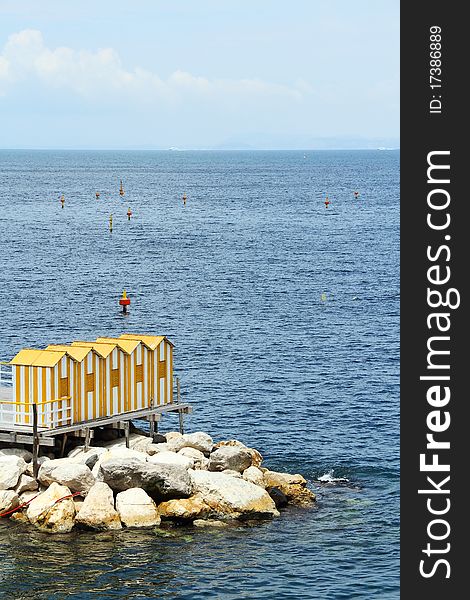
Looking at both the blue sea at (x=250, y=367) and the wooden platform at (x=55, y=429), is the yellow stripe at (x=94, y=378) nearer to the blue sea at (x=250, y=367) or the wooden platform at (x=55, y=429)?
the wooden platform at (x=55, y=429)

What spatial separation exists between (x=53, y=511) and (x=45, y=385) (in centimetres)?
667

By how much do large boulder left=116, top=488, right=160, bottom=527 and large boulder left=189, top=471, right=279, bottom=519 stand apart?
6.77 feet

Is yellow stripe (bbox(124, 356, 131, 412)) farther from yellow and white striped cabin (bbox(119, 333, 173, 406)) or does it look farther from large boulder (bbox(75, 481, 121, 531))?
large boulder (bbox(75, 481, 121, 531))

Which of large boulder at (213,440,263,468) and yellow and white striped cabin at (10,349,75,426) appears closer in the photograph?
yellow and white striped cabin at (10,349,75,426)

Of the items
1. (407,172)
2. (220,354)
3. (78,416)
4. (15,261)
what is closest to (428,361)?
(407,172)

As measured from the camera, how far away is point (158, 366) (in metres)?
57.2

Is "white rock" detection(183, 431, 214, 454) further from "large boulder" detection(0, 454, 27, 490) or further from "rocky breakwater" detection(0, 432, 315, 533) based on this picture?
"large boulder" detection(0, 454, 27, 490)

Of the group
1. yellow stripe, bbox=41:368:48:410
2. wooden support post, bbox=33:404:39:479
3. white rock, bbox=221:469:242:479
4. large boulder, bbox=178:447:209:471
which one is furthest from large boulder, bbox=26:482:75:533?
white rock, bbox=221:469:242:479

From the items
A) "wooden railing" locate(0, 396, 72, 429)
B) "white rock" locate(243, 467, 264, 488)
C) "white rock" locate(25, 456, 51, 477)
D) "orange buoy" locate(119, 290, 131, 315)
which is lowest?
"white rock" locate(243, 467, 264, 488)

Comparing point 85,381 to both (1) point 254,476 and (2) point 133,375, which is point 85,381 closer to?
(2) point 133,375

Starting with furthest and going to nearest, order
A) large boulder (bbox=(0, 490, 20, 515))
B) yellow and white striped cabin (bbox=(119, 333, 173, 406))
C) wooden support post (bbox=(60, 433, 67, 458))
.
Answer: yellow and white striped cabin (bbox=(119, 333, 173, 406))
wooden support post (bbox=(60, 433, 67, 458))
large boulder (bbox=(0, 490, 20, 515))

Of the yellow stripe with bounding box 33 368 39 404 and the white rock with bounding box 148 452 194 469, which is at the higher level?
the yellow stripe with bounding box 33 368 39 404

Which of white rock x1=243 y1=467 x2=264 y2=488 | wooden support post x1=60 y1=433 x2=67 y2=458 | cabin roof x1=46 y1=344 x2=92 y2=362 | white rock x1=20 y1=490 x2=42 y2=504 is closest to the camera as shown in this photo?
white rock x1=20 y1=490 x2=42 y2=504

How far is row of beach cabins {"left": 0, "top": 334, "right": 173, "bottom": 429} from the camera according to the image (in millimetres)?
52562
